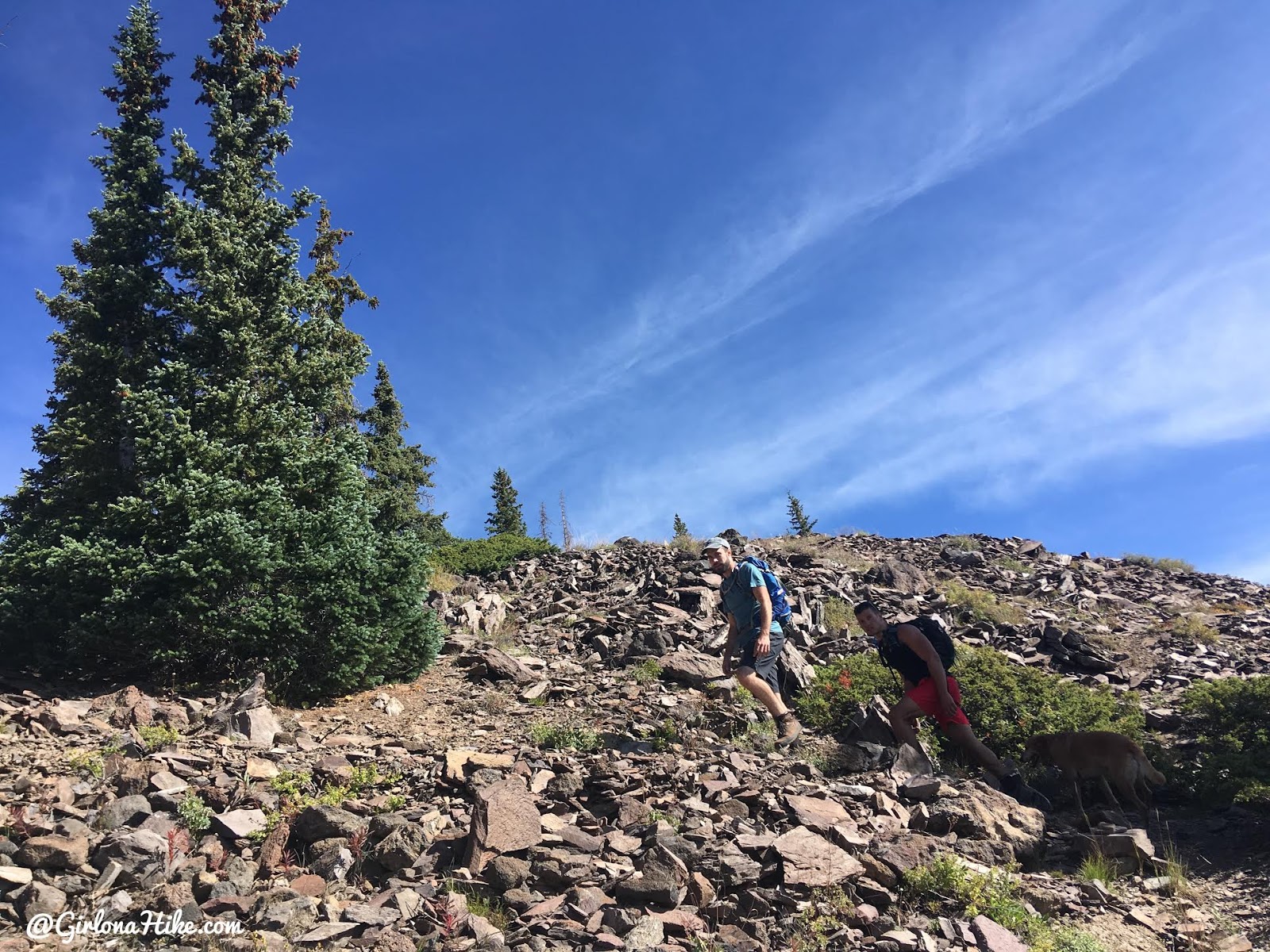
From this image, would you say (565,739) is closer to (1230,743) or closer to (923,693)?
(923,693)

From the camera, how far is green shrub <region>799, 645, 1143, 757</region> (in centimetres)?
805

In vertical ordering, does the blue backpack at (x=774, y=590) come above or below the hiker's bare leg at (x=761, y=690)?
above

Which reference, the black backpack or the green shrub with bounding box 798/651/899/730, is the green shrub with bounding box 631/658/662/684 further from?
the black backpack

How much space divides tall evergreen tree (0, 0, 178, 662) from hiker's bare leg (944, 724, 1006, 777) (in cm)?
990

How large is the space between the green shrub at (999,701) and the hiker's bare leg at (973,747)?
479 mm

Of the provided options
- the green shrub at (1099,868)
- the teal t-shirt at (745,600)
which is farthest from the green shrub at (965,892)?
the teal t-shirt at (745,600)

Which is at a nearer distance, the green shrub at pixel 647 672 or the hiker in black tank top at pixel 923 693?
the hiker in black tank top at pixel 923 693

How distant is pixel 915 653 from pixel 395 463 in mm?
18623

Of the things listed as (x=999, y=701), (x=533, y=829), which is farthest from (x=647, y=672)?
(x=533, y=829)

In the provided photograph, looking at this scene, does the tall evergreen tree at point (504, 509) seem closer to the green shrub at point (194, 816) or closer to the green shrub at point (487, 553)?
the green shrub at point (487, 553)

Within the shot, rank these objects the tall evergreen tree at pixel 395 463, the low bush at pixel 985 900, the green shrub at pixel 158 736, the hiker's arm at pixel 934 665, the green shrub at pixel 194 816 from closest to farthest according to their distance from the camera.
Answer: the low bush at pixel 985 900
the green shrub at pixel 194 816
the green shrub at pixel 158 736
the hiker's arm at pixel 934 665
the tall evergreen tree at pixel 395 463

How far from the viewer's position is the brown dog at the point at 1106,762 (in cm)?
663

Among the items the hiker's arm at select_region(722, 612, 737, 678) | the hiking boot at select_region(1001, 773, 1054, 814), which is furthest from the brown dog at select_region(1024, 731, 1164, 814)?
the hiker's arm at select_region(722, 612, 737, 678)

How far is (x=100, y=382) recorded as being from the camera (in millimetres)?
12469
